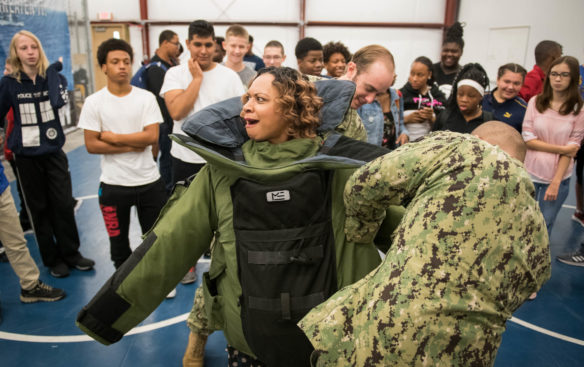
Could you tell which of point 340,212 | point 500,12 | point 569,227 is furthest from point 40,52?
point 500,12

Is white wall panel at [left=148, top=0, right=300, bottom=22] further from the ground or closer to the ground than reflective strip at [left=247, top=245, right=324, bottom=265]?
further from the ground

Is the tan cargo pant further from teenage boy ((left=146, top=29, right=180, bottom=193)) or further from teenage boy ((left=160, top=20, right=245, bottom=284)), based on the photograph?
teenage boy ((left=146, top=29, right=180, bottom=193))

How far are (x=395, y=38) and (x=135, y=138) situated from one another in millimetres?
13168

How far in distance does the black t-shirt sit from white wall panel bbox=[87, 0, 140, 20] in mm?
13477

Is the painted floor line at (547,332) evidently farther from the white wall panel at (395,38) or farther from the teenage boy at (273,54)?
the white wall panel at (395,38)

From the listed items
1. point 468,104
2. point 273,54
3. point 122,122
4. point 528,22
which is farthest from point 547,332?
point 528,22

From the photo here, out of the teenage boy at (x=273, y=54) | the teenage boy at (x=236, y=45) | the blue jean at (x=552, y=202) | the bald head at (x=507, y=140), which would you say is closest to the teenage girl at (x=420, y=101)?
the blue jean at (x=552, y=202)

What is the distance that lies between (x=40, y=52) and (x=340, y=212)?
345cm

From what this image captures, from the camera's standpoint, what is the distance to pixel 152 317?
137 inches

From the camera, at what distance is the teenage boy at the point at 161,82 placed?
5.21m

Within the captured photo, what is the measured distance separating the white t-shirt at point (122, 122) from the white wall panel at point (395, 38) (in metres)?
12.3

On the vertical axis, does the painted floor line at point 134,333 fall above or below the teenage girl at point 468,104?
below

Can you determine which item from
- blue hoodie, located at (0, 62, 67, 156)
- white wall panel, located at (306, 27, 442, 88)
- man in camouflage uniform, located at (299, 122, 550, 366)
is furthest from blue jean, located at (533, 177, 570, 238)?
white wall panel, located at (306, 27, 442, 88)

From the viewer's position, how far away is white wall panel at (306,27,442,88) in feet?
48.4
